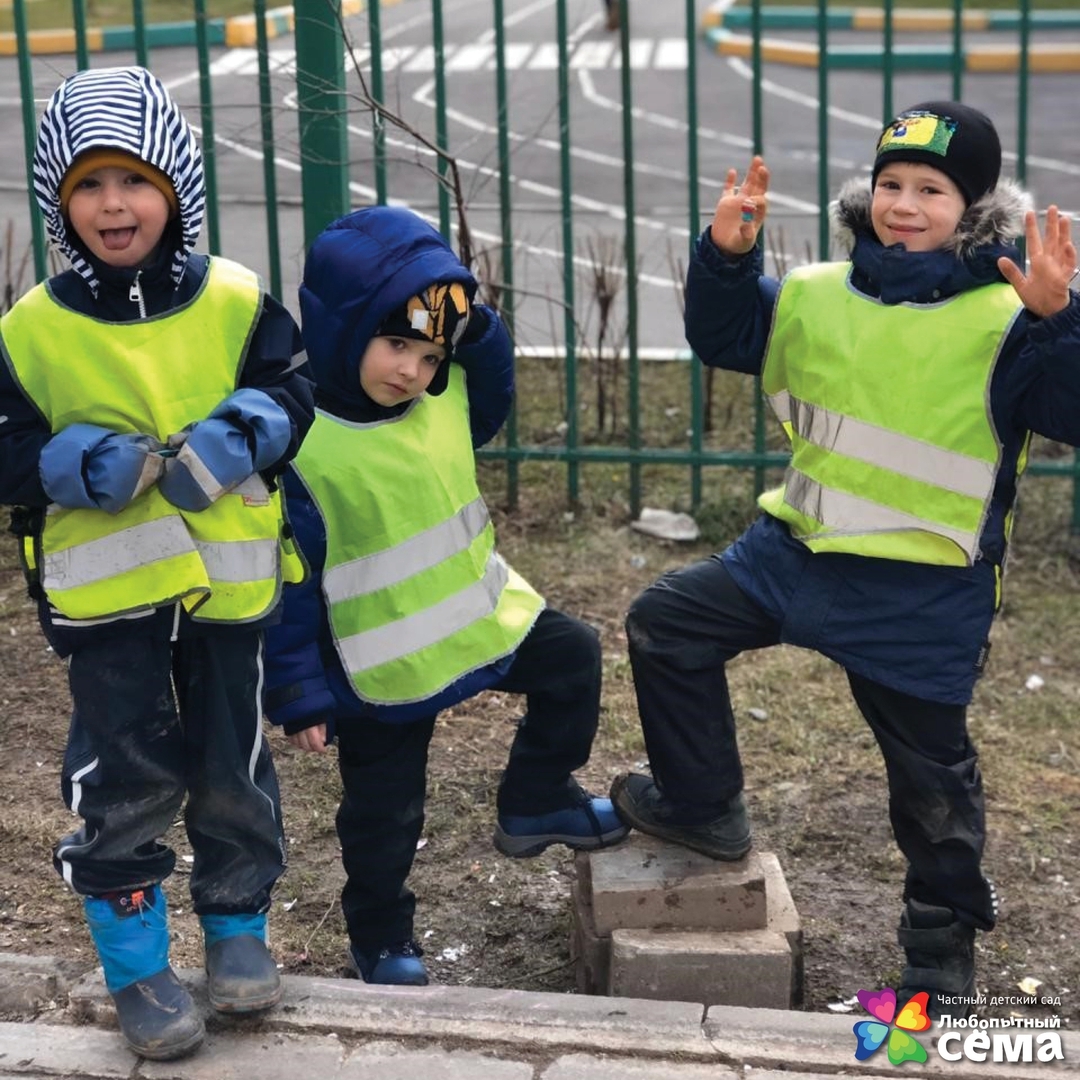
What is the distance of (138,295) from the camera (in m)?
2.71

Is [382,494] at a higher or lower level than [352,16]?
lower

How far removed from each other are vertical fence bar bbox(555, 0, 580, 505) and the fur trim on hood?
2.14 meters

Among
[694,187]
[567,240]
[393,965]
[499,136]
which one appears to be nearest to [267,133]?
[499,136]

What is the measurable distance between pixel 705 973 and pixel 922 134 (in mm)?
1500

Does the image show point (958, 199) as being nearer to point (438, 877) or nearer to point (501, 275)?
point (438, 877)

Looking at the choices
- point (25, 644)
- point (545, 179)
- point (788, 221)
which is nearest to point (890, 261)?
point (25, 644)

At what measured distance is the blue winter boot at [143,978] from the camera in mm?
2783

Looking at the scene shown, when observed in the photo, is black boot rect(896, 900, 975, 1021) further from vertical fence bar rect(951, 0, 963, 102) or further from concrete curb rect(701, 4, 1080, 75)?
concrete curb rect(701, 4, 1080, 75)

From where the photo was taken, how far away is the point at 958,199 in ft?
9.84

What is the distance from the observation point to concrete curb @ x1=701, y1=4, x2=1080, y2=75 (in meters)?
18.6

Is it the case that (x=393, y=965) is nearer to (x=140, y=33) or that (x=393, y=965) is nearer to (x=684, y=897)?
(x=684, y=897)

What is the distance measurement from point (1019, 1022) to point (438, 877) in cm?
128

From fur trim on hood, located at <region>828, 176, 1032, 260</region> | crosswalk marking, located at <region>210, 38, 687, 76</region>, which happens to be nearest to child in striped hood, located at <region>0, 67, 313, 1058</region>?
fur trim on hood, located at <region>828, 176, 1032, 260</region>

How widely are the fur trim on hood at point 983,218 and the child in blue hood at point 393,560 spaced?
66 cm
